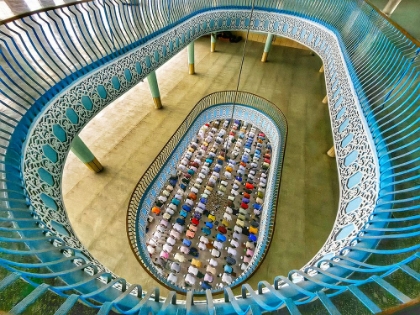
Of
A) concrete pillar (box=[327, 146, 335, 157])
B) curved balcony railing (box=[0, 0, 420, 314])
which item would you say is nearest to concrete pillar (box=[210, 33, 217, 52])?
curved balcony railing (box=[0, 0, 420, 314])

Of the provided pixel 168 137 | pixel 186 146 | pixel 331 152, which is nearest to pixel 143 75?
pixel 168 137

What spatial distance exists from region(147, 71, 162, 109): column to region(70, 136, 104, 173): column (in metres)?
2.87

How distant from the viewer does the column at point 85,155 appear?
521 cm

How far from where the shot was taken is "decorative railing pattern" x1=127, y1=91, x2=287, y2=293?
440 cm

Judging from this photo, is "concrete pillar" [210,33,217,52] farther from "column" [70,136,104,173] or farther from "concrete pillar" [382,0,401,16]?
"column" [70,136,104,173]

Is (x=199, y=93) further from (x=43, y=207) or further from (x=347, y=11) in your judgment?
(x=43, y=207)

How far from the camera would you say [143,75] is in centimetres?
495

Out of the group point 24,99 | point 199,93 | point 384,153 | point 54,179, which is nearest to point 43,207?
point 54,179

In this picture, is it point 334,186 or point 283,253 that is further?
point 334,186

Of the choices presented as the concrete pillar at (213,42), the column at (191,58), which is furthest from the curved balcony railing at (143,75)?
the concrete pillar at (213,42)

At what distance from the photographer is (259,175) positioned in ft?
28.0

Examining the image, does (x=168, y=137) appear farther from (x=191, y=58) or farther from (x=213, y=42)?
(x=213, y=42)

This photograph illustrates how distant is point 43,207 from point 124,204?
9.29 feet

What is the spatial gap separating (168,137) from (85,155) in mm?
2329
